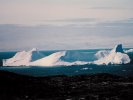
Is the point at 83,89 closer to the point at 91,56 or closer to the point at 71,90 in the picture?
the point at 71,90

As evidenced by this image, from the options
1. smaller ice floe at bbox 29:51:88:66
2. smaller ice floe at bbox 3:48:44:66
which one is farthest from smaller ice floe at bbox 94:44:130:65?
smaller ice floe at bbox 3:48:44:66

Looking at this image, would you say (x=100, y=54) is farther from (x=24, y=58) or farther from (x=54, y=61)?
(x=24, y=58)

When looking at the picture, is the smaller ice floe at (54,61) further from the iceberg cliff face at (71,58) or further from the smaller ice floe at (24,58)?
the smaller ice floe at (24,58)

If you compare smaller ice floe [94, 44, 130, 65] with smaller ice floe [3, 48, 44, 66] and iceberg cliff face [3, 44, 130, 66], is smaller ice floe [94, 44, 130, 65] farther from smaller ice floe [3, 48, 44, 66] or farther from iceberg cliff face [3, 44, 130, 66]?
smaller ice floe [3, 48, 44, 66]

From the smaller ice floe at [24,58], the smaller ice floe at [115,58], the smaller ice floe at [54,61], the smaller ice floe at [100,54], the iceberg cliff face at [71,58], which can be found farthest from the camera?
the smaller ice floe at [24,58]

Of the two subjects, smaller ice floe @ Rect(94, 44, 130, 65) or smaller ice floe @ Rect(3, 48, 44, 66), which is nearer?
smaller ice floe @ Rect(94, 44, 130, 65)

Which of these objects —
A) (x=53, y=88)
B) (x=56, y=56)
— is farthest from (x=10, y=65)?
(x=53, y=88)

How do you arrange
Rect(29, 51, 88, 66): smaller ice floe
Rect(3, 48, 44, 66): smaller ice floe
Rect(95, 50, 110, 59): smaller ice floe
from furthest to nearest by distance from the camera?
Rect(3, 48, 44, 66): smaller ice floe < Rect(95, 50, 110, 59): smaller ice floe < Rect(29, 51, 88, 66): smaller ice floe

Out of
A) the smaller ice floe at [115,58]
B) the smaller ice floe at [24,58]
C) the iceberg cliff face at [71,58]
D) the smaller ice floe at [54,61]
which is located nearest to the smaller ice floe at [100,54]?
the iceberg cliff face at [71,58]

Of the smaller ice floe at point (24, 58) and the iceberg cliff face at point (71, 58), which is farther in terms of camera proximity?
the smaller ice floe at point (24, 58)

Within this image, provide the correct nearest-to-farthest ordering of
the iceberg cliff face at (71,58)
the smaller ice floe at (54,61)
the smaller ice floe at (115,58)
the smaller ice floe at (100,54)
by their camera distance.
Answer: the smaller ice floe at (115,58) < the iceberg cliff face at (71,58) < the smaller ice floe at (54,61) < the smaller ice floe at (100,54)
